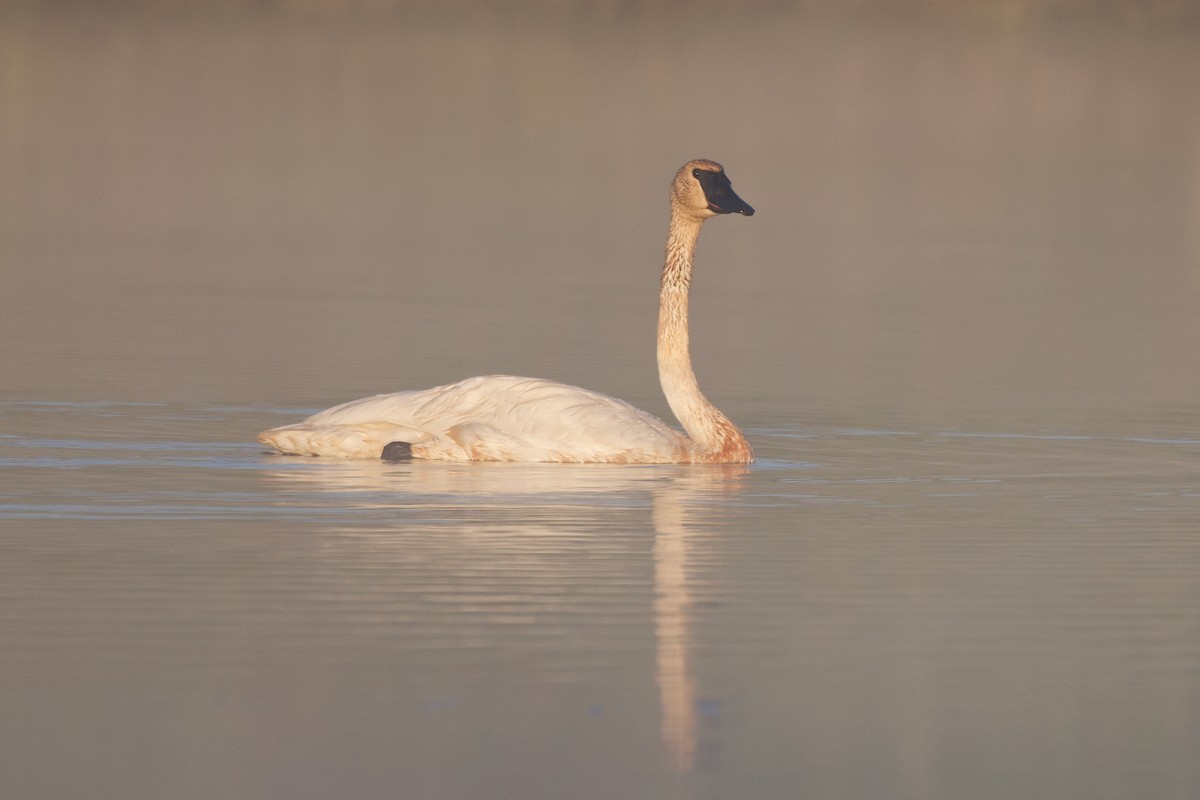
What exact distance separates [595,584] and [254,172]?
24.7 metres

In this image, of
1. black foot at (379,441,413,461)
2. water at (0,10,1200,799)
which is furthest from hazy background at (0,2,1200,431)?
black foot at (379,441,413,461)

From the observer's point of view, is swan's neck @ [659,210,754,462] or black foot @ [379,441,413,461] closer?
black foot @ [379,441,413,461]

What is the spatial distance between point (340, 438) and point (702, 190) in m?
2.53

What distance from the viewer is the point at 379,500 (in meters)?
11.9

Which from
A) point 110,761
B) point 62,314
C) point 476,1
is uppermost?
point 476,1

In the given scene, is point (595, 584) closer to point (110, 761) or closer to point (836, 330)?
point (110, 761)

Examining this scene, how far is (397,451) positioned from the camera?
13.4 metres

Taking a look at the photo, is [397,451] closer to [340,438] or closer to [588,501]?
[340,438]

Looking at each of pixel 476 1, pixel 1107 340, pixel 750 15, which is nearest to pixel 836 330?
pixel 1107 340

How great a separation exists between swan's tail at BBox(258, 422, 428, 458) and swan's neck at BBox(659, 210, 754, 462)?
1.44 m

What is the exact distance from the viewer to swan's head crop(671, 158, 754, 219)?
14.5 meters

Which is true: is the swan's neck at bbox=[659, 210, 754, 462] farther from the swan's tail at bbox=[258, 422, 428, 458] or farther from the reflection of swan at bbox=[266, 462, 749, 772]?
the swan's tail at bbox=[258, 422, 428, 458]

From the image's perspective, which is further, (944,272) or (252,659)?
(944,272)

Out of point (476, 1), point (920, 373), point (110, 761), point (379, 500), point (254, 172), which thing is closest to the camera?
point (110, 761)
